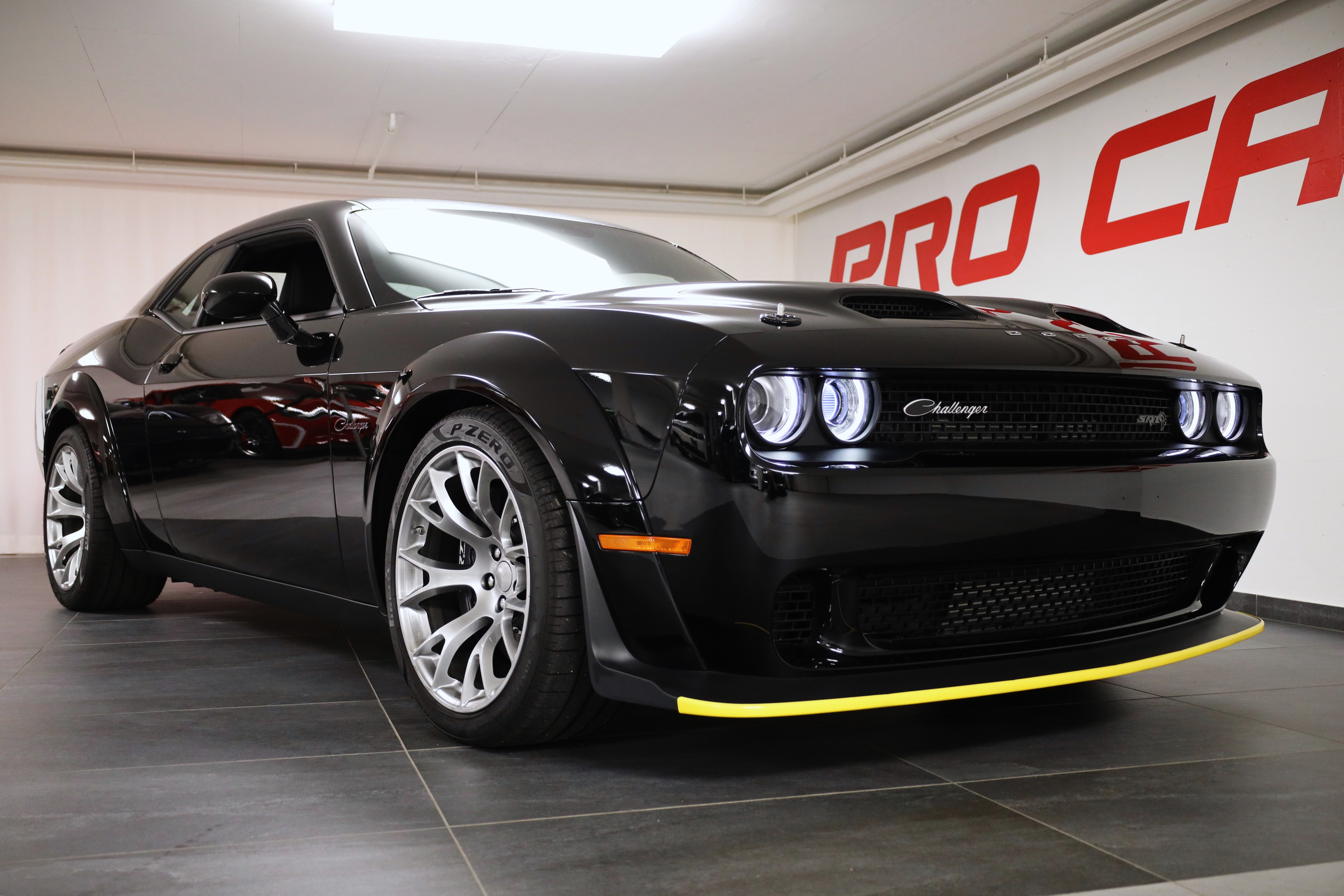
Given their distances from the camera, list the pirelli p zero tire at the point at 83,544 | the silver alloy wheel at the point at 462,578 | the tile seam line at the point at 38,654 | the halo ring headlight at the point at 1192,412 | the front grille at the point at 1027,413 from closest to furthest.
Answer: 1. the front grille at the point at 1027,413
2. the silver alloy wheel at the point at 462,578
3. the halo ring headlight at the point at 1192,412
4. the tile seam line at the point at 38,654
5. the pirelli p zero tire at the point at 83,544

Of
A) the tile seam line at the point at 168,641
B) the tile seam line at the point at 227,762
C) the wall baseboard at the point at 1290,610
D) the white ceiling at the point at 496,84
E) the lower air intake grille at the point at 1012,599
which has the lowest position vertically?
the tile seam line at the point at 168,641

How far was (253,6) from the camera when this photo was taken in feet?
18.9

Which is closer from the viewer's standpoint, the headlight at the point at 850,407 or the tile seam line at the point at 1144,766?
the headlight at the point at 850,407

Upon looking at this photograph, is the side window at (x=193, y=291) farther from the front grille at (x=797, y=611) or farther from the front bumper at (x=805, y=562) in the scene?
the front grille at (x=797, y=611)

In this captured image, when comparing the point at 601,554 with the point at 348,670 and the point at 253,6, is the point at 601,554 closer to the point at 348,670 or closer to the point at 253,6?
the point at 348,670

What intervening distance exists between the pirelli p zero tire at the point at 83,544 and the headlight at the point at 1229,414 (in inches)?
139

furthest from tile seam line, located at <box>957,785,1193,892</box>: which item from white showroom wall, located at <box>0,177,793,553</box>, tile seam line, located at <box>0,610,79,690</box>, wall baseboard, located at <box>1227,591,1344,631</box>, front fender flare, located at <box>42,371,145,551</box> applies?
white showroom wall, located at <box>0,177,793,553</box>

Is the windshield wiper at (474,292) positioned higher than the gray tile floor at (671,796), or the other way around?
the windshield wiper at (474,292)

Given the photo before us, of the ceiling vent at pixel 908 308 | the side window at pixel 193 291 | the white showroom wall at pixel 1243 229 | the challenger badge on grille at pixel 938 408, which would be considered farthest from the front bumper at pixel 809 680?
the white showroom wall at pixel 1243 229

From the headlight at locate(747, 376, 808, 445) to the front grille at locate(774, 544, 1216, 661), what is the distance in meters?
0.24

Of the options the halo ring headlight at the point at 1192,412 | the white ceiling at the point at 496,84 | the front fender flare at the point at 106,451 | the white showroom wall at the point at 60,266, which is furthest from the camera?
the white showroom wall at the point at 60,266

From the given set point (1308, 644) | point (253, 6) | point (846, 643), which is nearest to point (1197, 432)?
point (846, 643)

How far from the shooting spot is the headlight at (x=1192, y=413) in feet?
7.78

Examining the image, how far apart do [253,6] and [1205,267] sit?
5.05m
